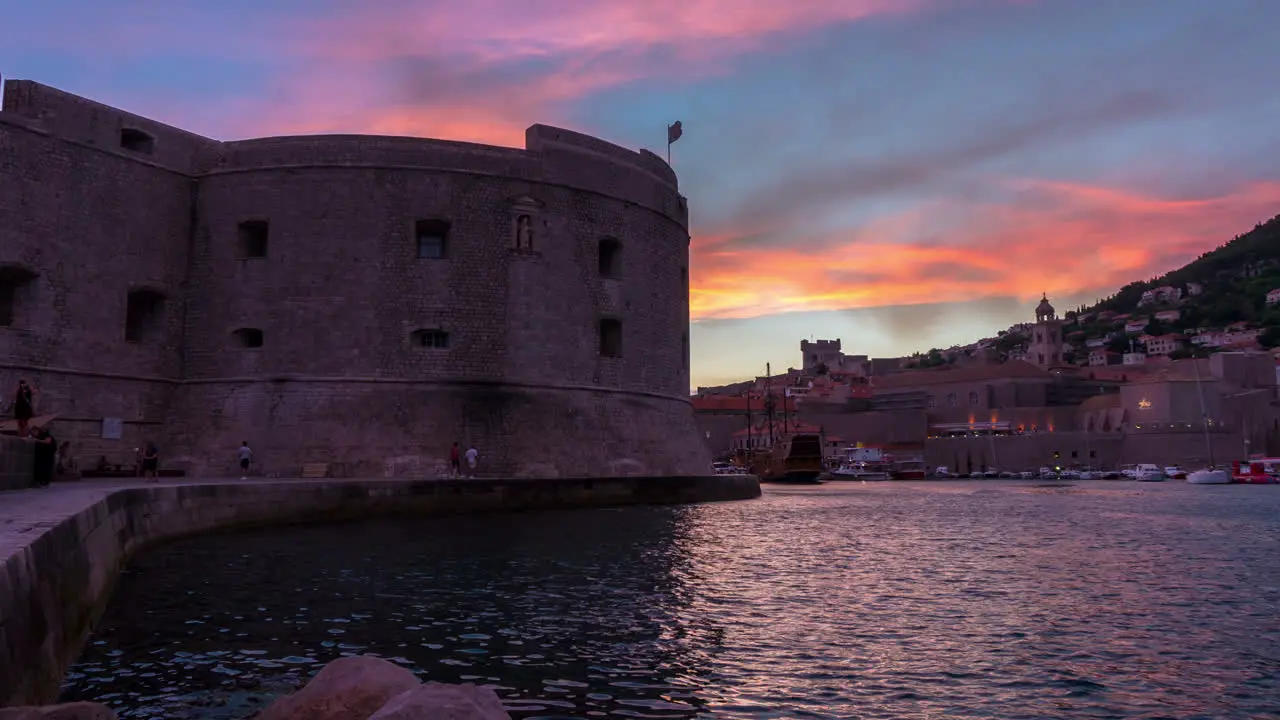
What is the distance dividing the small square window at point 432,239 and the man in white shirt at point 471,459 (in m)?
4.59

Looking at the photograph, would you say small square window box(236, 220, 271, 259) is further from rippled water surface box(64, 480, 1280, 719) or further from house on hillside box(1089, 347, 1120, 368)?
house on hillside box(1089, 347, 1120, 368)

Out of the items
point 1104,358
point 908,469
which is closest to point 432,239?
point 908,469

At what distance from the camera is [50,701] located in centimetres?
550

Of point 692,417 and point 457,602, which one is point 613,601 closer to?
point 457,602

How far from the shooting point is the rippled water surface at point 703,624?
6.16m

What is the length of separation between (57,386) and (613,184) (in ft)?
42.9

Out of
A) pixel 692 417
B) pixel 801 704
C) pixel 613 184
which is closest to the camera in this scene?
pixel 801 704

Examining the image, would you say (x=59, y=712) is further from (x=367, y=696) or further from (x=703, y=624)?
(x=703, y=624)

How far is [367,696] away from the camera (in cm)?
430

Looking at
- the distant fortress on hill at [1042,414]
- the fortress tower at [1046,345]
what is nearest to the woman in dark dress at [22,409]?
the distant fortress on hill at [1042,414]

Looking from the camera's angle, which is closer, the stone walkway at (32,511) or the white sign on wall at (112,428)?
the stone walkway at (32,511)

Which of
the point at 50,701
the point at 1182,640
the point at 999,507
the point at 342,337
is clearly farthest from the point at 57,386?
the point at 999,507

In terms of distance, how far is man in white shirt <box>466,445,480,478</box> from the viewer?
816 inches

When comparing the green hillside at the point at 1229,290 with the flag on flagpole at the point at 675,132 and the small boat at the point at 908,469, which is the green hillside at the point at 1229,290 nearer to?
the small boat at the point at 908,469
